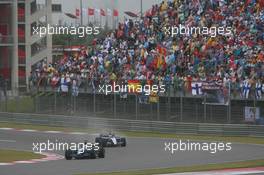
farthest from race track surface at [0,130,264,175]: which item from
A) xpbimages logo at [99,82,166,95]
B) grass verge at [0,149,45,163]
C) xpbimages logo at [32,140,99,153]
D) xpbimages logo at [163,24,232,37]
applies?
xpbimages logo at [163,24,232,37]

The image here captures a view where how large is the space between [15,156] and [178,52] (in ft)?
34.3

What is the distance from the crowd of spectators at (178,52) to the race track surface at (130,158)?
3100 mm

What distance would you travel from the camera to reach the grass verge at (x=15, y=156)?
2570 cm

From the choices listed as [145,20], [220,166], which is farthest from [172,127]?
[220,166]

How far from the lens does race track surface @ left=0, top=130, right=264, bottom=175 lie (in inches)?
858

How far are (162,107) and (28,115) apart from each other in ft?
30.3

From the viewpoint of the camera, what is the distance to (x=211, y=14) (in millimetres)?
35062

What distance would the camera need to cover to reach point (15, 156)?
2675 cm

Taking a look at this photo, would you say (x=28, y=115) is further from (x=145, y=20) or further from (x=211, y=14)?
(x=211, y=14)

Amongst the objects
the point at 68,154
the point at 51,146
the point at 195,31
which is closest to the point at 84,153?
the point at 68,154

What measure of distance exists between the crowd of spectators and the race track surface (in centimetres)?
310

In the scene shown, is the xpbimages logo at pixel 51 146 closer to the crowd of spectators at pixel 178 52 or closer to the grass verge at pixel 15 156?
the grass verge at pixel 15 156

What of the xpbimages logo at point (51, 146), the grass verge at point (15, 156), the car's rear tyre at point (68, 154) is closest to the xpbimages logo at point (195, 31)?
the xpbimages logo at point (51, 146)

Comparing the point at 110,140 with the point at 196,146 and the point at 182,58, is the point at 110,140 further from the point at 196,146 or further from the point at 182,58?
the point at 182,58
